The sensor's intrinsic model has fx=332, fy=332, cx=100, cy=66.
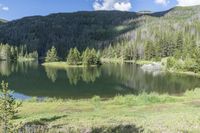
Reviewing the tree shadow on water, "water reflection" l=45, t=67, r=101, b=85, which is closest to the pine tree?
the tree shadow on water

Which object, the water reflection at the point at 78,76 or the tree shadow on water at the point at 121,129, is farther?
the water reflection at the point at 78,76

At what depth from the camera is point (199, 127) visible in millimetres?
23906

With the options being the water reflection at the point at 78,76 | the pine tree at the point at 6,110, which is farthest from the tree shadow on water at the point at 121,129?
the water reflection at the point at 78,76

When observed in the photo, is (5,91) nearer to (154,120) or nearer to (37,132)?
(37,132)

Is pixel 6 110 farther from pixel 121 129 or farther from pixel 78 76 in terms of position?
pixel 78 76

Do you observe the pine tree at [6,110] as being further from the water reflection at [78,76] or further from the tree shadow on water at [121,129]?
the water reflection at [78,76]

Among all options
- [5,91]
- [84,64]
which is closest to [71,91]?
[5,91]

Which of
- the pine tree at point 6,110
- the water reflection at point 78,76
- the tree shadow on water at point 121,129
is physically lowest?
the water reflection at point 78,76

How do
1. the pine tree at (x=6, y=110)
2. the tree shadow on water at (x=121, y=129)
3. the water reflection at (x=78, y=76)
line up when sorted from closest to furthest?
the pine tree at (x=6, y=110)
the tree shadow on water at (x=121, y=129)
the water reflection at (x=78, y=76)

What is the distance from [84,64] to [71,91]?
98695 millimetres

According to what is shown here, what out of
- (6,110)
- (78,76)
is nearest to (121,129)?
(6,110)

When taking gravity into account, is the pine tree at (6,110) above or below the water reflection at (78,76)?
above

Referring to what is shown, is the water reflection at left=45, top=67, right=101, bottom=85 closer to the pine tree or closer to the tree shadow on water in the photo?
the tree shadow on water

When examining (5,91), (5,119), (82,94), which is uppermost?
(5,91)
